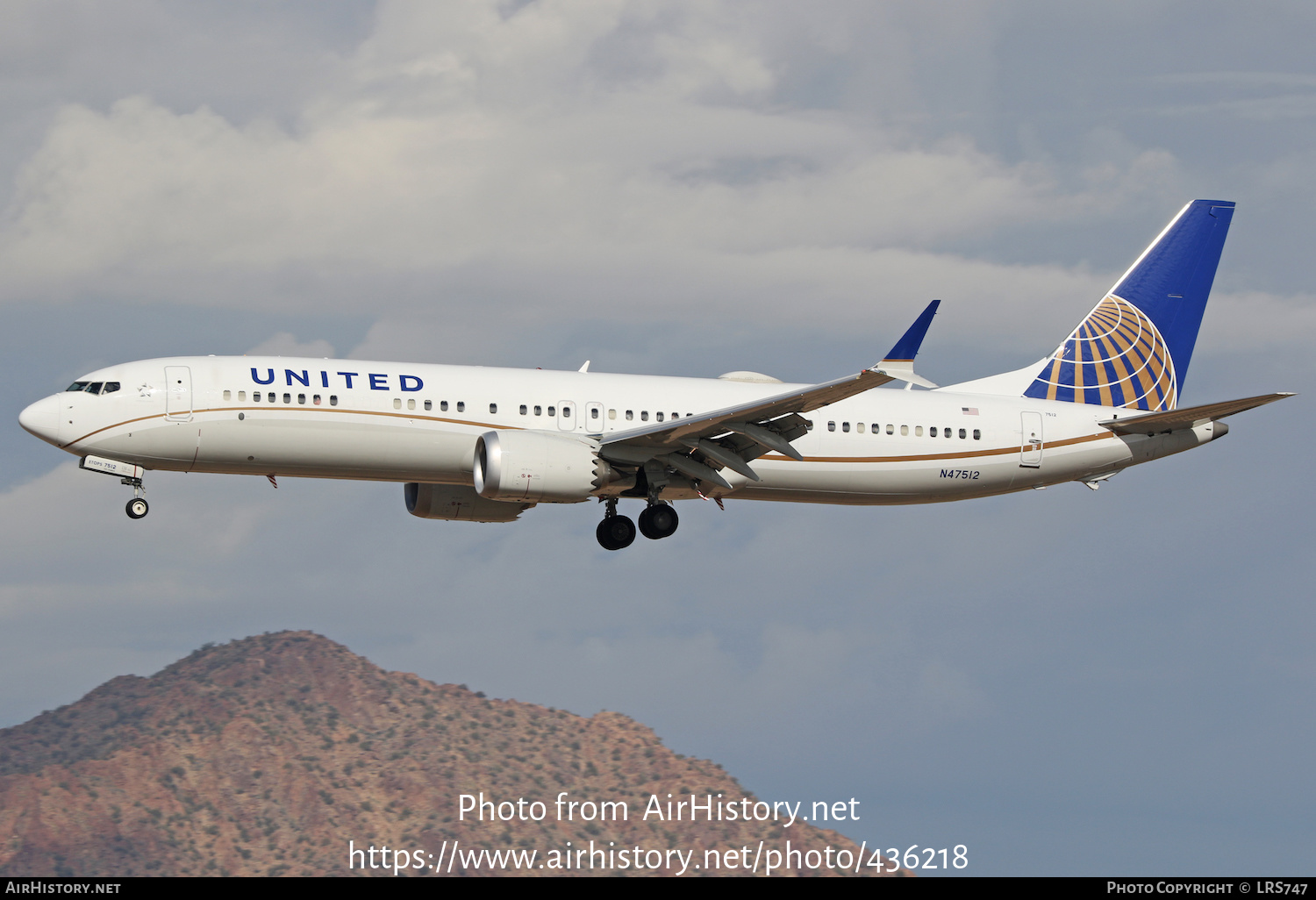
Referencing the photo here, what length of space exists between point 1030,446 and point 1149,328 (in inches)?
333

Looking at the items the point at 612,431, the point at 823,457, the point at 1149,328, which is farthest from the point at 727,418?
the point at 1149,328

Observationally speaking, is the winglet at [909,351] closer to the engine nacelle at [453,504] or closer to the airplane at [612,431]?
the airplane at [612,431]

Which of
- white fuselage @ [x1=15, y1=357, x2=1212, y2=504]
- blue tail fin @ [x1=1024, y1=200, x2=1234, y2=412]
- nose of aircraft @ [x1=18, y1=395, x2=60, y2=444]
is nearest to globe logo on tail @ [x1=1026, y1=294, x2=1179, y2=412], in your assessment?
blue tail fin @ [x1=1024, y1=200, x2=1234, y2=412]

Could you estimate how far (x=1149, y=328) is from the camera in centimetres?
4962

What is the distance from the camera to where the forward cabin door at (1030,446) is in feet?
145

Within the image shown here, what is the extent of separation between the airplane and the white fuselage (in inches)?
2.0

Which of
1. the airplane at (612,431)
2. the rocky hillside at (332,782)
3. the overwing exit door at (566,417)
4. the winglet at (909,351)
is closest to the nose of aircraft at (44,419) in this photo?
the airplane at (612,431)

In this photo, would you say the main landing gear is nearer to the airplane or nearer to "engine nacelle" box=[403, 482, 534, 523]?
the airplane

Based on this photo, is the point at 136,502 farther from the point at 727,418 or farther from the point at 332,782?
the point at 332,782

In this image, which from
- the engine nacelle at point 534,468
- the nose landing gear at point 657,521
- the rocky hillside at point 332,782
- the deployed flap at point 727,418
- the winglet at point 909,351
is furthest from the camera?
the rocky hillside at point 332,782

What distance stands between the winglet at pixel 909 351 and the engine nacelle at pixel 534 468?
878 centimetres

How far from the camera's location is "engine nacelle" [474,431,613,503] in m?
37.7

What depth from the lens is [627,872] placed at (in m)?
150
